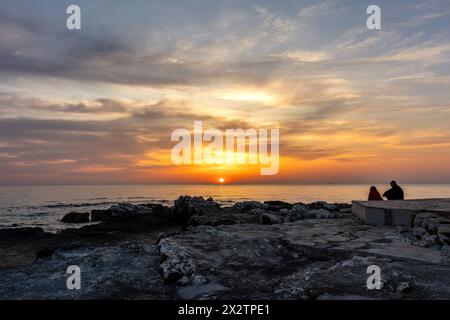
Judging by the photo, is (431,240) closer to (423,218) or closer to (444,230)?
(444,230)

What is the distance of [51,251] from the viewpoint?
9.02 metres

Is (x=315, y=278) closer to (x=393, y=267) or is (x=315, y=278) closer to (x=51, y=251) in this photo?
(x=393, y=267)

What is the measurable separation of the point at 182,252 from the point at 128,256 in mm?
1219

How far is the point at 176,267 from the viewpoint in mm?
6672

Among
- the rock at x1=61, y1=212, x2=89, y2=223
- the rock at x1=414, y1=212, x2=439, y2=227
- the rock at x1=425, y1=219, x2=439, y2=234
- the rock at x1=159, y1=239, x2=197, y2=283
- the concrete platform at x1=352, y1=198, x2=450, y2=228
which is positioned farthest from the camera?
the rock at x1=61, y1=212, x2=89, y2=223

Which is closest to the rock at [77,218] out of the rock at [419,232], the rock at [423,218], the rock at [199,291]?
the rock at [423,218]

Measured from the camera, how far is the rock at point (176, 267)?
649 centimetres

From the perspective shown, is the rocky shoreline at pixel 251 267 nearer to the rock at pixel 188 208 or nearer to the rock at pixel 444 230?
the rock at pixel 444 230

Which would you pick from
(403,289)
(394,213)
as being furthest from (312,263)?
(394,213)

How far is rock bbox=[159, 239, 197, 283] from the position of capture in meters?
6.49

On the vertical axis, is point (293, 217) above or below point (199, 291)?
above

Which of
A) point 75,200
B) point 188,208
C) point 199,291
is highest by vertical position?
point 199,291

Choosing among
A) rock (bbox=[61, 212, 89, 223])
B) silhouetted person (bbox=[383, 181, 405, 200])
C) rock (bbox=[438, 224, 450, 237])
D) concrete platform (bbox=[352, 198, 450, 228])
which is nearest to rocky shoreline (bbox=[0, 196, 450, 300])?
rock (bbox=[438, 224, 450, 237])

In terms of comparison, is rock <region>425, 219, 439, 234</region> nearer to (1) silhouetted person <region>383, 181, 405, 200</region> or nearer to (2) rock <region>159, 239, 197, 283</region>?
(2) rock <region>159, 239, 197, 283</region>
